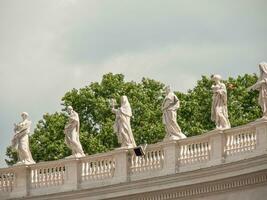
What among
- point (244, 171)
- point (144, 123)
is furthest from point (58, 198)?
point (144, 123)

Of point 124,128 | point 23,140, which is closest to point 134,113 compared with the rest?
point 23,140

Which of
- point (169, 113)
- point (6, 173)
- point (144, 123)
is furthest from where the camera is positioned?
point (144, 123)

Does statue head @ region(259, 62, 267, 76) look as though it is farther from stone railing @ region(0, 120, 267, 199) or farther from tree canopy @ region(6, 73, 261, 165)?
tree canopy @ region(6, 73, 261, 165)

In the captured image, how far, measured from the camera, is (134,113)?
12006 centimetres

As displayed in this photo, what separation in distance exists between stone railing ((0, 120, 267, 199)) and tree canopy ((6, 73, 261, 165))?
2101cm

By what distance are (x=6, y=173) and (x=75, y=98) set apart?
26.6 m

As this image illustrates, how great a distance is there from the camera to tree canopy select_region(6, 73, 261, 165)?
118 m

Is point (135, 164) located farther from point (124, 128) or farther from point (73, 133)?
point (73, 133)

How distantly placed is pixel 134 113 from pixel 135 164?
28633mm

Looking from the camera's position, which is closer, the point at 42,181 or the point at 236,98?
the point at 42,181

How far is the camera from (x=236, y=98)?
119750 millimetres

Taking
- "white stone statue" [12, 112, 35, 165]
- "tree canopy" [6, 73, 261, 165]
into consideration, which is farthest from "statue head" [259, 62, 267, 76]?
"tree canopy" [6, 73, 261, 165]

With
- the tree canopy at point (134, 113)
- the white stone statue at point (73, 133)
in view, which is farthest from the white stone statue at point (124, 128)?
the tree canopy at point (134, 113)

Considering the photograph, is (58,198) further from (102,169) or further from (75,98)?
(75,98)
